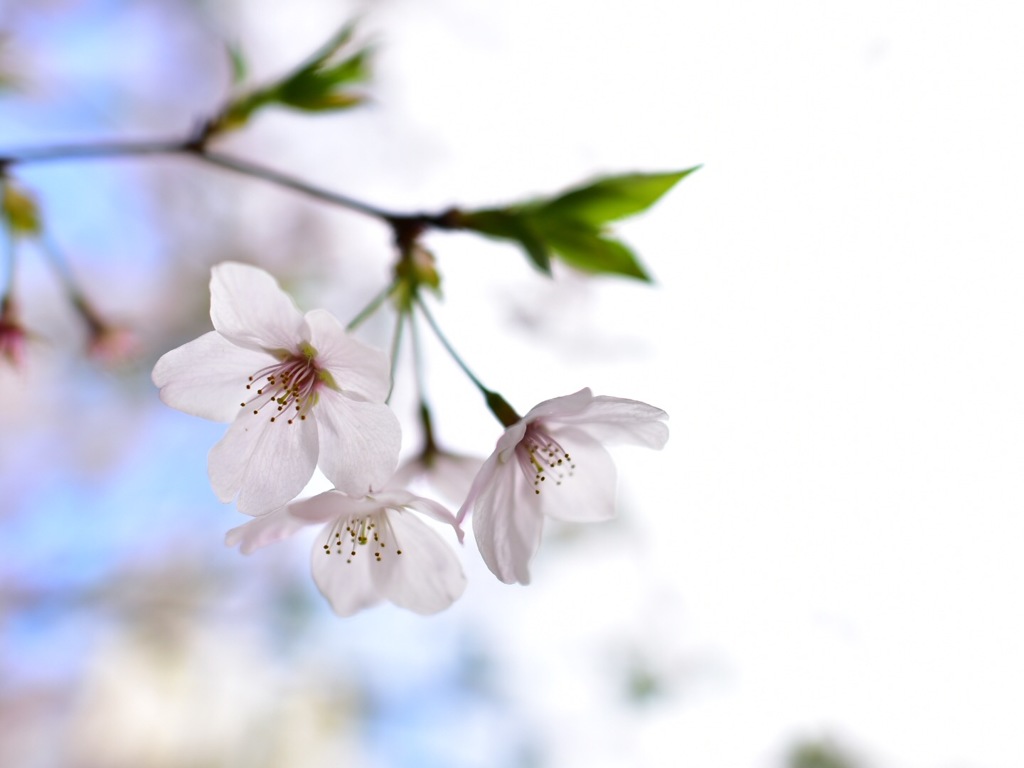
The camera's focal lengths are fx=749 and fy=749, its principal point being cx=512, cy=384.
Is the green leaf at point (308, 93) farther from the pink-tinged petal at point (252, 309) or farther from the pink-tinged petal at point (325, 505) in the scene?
the pink-tinged petal at point (325, 505)

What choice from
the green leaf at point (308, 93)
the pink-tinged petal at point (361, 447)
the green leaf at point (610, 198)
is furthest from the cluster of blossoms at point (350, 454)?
the green leaf at point (308, 93)

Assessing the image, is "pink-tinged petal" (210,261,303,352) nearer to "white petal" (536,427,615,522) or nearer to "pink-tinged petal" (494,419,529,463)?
"pink-tinged petal" (494,419,529,463)

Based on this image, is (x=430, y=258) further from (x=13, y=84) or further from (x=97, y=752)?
(x=97, y=752)

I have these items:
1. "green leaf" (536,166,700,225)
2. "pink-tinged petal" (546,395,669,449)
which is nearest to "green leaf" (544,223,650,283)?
"green leaf" (536,166,700,225)

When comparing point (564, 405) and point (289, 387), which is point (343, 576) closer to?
point (289, 387)

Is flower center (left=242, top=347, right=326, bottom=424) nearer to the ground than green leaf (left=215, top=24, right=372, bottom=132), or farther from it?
nearer to the ground

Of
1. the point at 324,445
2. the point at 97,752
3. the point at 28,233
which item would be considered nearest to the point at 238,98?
the point at 28,233
